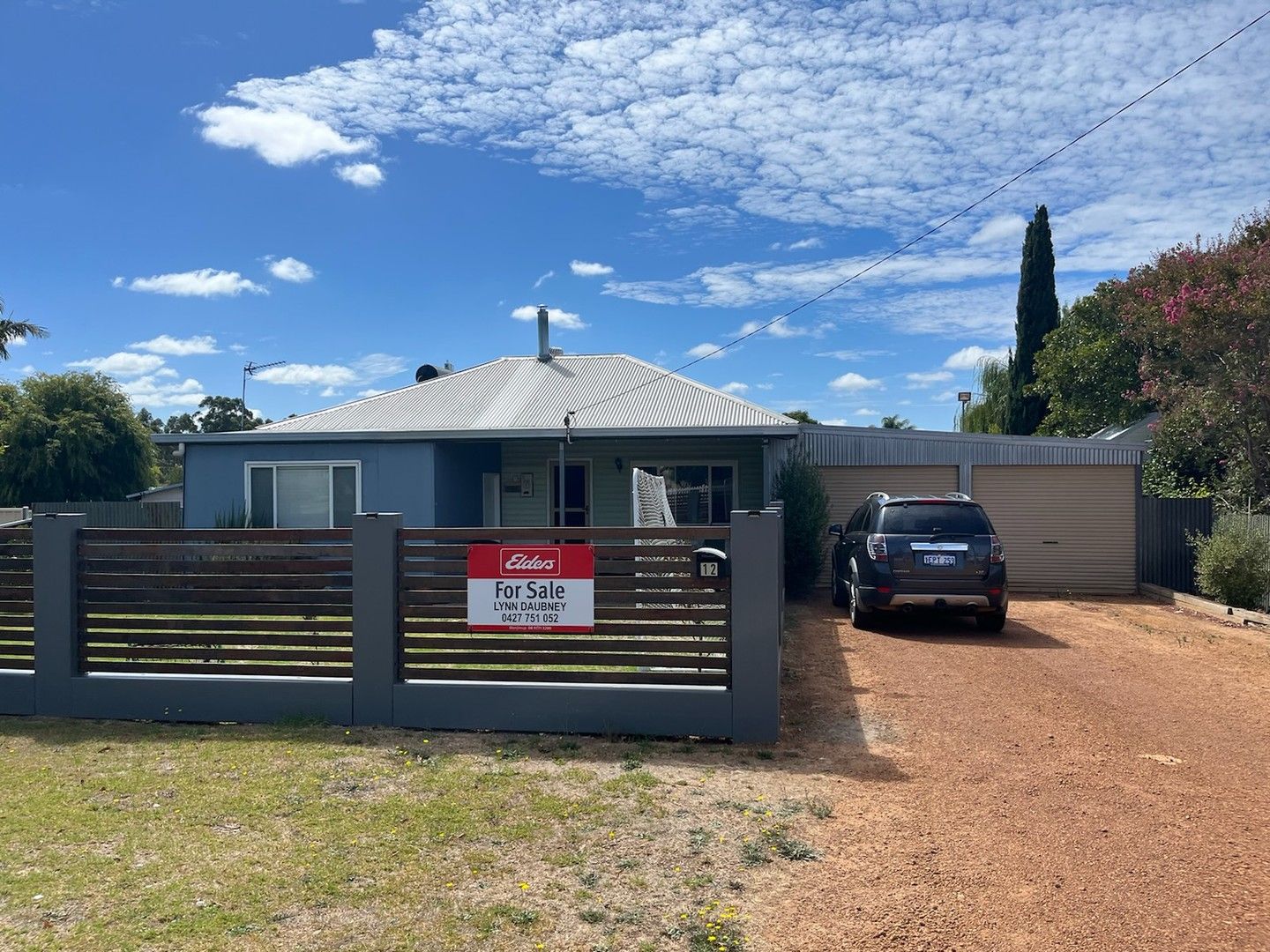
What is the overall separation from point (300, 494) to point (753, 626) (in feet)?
35.4

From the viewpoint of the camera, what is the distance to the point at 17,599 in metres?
7.02

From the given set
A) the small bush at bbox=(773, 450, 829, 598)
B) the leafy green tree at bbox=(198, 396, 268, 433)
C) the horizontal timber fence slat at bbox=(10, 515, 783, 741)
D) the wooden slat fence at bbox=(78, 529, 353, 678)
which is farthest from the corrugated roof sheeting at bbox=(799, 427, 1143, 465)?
the leafy green tree at bbox=(198, 396, 268, 433)

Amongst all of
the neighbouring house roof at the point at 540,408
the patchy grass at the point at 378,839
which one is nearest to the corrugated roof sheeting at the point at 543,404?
the neighbouring house roof at the point at 540,408

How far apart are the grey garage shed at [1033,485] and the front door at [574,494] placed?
13.2 feet

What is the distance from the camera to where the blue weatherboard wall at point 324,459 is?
14.7 m

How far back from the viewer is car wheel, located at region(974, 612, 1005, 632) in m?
10.7

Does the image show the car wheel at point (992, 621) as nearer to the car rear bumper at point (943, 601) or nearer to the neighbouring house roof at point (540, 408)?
the car rear bumper at point (943, 601)

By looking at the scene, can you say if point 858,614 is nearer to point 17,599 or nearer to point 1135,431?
point 17,599

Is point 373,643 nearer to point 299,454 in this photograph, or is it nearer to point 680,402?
point 299,454

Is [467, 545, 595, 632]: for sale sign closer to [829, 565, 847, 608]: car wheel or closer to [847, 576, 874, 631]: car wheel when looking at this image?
[847, 576, 874, 631]: car wheel

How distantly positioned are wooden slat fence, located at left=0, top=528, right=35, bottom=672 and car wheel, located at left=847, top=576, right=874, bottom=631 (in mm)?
8165

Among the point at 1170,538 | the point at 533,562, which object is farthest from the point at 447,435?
the point at 1170,538

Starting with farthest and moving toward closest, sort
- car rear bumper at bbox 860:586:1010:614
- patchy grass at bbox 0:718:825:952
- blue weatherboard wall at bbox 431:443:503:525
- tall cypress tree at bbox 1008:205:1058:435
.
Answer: tall cypress tree at bbox 1008:205:1058:435 < blue weatherboard wall at bbox 431:443:503:525 < car rear bumper at bbox 860:586:1010:614 < patchy grass at bbox 0:718:825:952

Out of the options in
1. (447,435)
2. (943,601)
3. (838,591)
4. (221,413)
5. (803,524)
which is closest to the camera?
(943,601)
